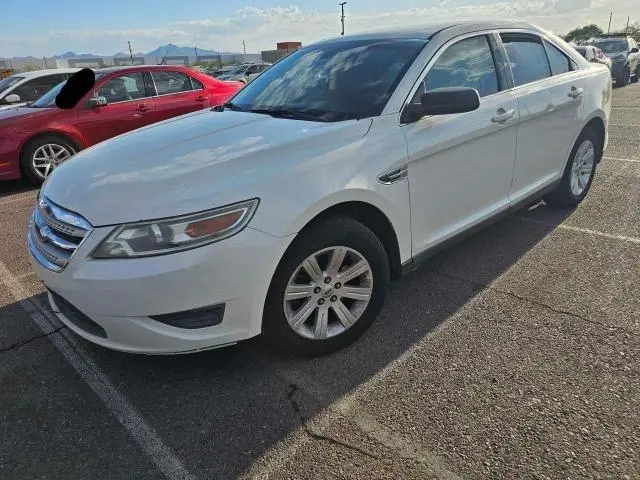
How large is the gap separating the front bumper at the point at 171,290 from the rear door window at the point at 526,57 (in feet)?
8.56

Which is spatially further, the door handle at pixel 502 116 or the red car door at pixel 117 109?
the red car door at pixel 117 109

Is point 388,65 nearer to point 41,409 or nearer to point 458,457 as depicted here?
point 458,457

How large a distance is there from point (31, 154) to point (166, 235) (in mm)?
5788

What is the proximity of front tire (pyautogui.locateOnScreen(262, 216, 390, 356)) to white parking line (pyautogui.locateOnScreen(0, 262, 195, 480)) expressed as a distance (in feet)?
2.29

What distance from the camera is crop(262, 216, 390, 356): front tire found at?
95.3 inches

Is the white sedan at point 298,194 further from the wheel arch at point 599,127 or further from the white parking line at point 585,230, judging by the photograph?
the wheel arch at point 599,127

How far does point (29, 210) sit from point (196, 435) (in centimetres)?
471

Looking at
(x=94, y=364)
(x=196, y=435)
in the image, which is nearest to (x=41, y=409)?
(x=94, y=364)

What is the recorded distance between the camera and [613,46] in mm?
19031

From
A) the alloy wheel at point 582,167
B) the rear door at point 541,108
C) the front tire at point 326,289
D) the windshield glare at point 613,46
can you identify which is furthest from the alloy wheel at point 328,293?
the windshield glare at point 613,46

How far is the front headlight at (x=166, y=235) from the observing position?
84.4 inches

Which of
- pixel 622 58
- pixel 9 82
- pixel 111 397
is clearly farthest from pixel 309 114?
pixel 622 58

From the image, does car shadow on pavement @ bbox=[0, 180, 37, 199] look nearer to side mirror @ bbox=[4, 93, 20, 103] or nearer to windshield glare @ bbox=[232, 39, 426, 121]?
side mirror @ bbox=[4, 93, 20, 103]

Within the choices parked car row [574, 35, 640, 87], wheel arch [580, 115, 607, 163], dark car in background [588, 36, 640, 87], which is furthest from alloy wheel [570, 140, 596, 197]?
dark car in background [588, 36, 640, 87]
